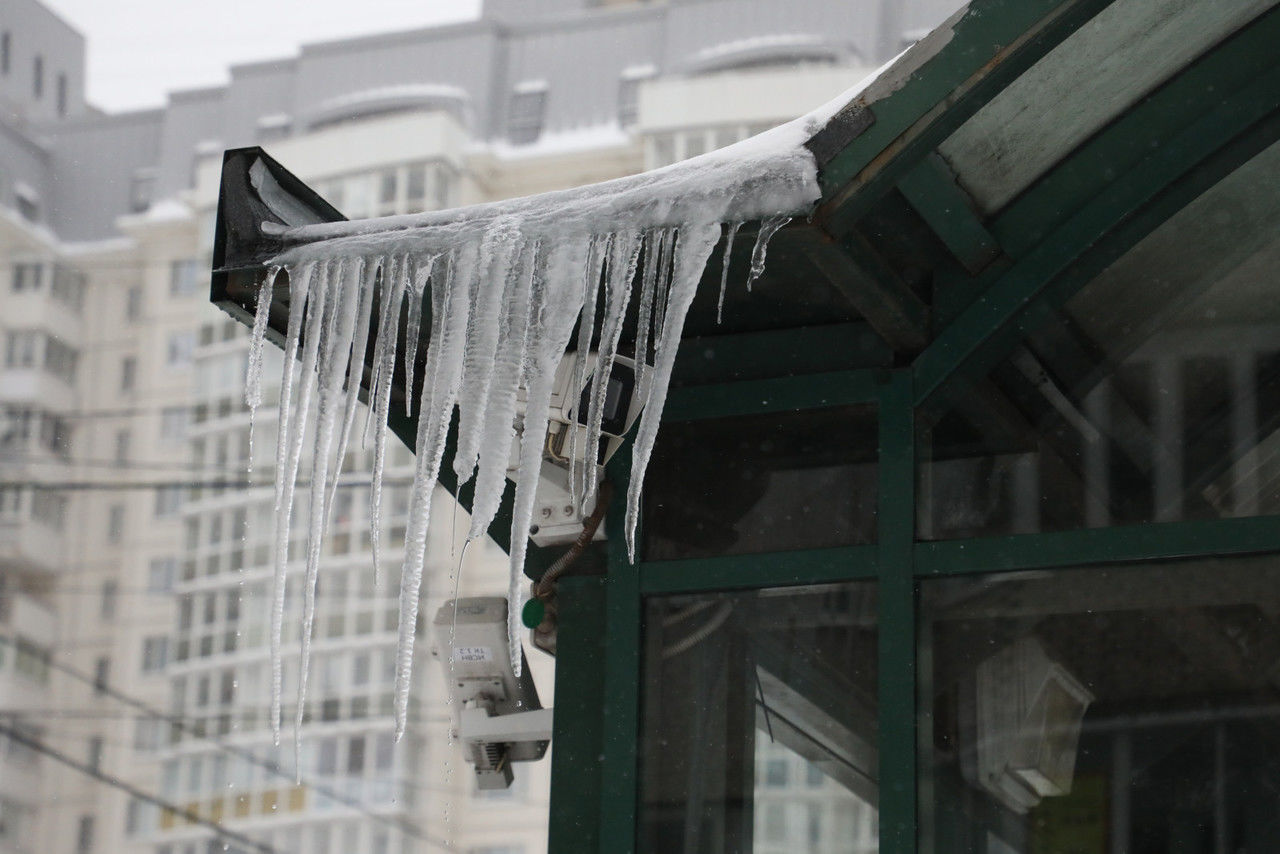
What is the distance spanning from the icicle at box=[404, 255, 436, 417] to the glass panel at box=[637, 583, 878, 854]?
0.79 meters

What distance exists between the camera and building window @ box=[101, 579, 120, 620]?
59.1m

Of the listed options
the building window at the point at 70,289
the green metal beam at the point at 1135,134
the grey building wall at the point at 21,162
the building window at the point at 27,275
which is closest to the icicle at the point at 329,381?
the green metal beam at the point at 1135,134

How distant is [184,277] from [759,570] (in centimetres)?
6060

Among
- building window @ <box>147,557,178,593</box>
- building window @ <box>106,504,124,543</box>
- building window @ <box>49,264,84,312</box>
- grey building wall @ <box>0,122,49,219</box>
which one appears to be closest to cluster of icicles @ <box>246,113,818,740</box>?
building window @ <box>147,557,178,593</box>

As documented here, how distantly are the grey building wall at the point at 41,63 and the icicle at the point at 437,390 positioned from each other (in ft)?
259

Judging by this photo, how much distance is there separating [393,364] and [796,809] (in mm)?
1372

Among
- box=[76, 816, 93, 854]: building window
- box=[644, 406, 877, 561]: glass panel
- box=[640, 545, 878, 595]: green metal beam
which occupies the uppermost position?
box=[644, 406, 877, 561]: glass panel

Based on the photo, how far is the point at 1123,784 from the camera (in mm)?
3629

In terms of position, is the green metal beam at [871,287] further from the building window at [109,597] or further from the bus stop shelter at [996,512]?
the building window at [109,597]

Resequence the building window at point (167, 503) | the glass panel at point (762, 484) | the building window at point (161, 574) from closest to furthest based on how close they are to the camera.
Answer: the glass panel at point (762, 484)
the building window at point (161, 574)
the building window at point (167, 503)

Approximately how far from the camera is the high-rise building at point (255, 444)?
166ft

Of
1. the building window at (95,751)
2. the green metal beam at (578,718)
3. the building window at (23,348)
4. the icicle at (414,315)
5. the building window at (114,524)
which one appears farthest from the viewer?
the building window at (23,348)

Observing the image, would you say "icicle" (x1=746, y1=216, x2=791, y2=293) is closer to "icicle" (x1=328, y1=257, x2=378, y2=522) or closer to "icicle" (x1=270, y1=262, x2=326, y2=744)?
"icicle" (x1=328, y1=257, x2=378, y2=522)

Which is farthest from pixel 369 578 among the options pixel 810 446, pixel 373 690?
pixel 810 446
